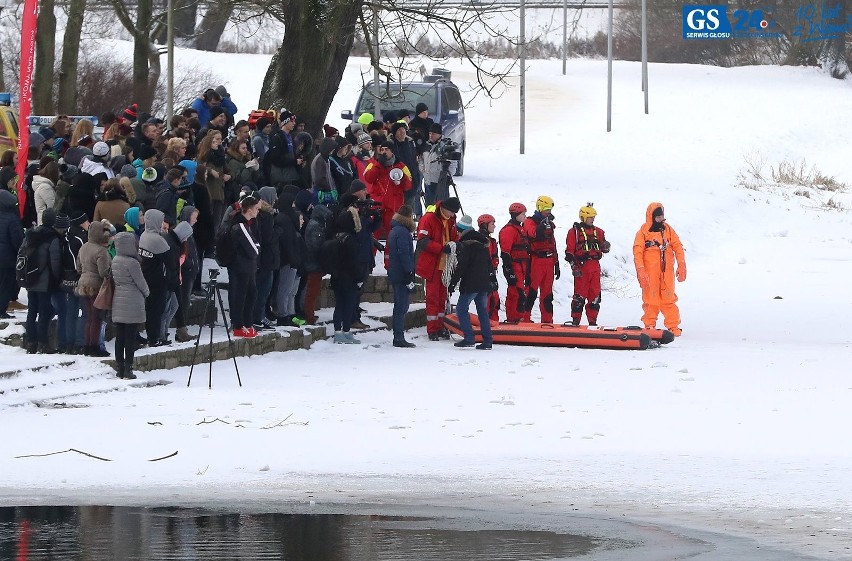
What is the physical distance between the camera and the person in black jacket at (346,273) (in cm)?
1795

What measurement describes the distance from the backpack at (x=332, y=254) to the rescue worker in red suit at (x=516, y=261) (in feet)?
8.37

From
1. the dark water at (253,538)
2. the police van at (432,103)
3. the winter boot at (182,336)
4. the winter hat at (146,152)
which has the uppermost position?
the police van at (432,103)

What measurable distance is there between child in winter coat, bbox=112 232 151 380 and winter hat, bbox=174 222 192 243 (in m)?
0.99

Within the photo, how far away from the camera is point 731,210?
33.4m

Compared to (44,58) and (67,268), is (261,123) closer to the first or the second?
(67,268)

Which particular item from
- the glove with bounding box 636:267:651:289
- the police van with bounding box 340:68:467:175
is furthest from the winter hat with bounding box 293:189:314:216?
the police van with bounding box 340:68:467:175

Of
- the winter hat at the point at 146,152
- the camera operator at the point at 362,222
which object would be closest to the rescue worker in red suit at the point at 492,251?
the camera operator at the point at 362,222

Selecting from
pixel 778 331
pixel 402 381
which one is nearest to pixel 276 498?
pixel 402 381

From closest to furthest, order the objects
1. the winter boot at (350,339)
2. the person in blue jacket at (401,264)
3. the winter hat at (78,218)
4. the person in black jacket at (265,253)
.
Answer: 1. the winter hat at (78,218)
2. the person in black jacket at (265,253)
3. the winter boot at (350,339)
4. the person in blue jacket at (401,264)

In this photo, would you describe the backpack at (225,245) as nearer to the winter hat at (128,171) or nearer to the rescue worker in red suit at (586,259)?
the winter hat at (128,171)

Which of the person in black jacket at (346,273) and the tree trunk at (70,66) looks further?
the tree trunk at (70,66)

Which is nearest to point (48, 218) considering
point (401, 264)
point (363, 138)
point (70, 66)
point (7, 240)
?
point (7, 240)

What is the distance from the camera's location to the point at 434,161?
23000 millimetres

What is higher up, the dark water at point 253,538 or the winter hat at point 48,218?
the winter hat at point 48,218
